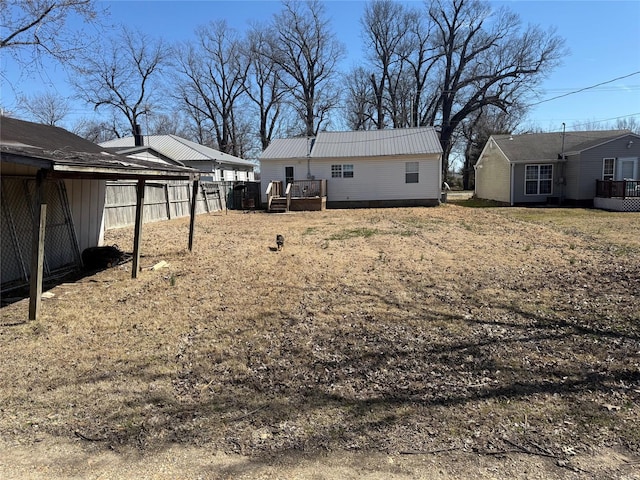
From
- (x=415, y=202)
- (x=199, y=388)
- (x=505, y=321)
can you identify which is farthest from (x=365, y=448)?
(x=415, y=202)

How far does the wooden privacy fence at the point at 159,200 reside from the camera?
46.1 ft

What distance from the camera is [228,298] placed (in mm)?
5781

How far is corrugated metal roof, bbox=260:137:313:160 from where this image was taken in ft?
74.7

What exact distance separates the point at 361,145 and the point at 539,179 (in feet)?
31.8

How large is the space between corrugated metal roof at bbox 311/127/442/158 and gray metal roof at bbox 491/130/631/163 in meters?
4.46

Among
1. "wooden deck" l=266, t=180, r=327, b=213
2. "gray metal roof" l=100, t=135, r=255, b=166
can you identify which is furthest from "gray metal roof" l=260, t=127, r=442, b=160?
"gray metal roof" l=100, t=135, r=255, b=166

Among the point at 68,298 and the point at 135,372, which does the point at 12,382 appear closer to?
the point at 135,372

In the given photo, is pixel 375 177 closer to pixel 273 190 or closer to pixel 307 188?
pixel 307 188

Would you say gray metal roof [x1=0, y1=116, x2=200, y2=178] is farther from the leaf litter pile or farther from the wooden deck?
the wooden deck

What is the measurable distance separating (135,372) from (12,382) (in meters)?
0.96

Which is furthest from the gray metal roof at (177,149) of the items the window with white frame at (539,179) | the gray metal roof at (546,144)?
the window with white frame at (539,179)

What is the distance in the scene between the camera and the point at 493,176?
86.1 ft

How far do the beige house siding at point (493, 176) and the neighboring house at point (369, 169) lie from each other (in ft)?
14.7

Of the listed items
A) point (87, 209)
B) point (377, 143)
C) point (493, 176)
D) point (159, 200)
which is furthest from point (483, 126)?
point (87, 209)
